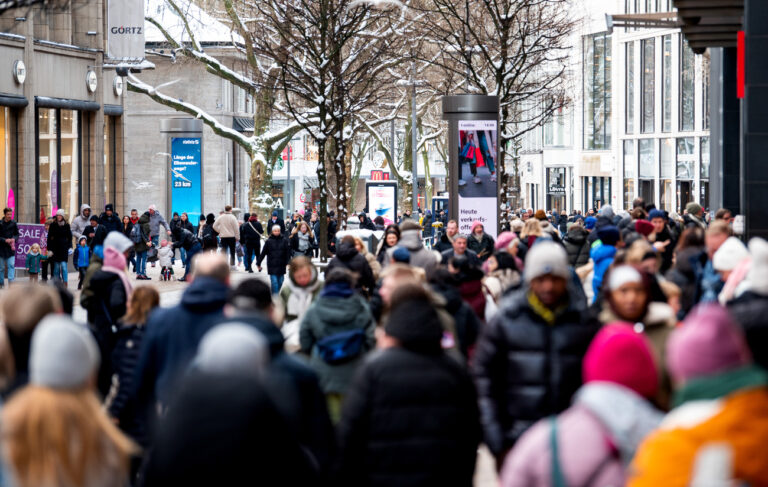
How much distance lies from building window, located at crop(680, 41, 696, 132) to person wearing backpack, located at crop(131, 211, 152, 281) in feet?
123

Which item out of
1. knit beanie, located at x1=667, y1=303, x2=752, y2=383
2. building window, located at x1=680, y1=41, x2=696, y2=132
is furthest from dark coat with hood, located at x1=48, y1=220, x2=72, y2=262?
building window, located at x1=680, y1=41, x2=696, y2=132

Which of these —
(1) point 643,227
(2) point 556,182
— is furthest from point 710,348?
(2) point 556,182

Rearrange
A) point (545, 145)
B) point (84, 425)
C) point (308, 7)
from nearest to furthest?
point (84, 425) → point (308, 7) → point (545, 145)

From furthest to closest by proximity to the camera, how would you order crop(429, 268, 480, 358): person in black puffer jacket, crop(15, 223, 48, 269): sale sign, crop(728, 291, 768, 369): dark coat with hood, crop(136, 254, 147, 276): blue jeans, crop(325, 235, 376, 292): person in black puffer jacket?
1. crop(136, 254, 147, 276): blue jeans
2. crop(15, 223, 48, 269): sale sign
3. crop(325, 235, 376, 292): person in black puffer jacket
4. crop(429, 268, 480, 358): person in black puffer jacket
5. crop(728, 291, 768, 369): dark coat with hood

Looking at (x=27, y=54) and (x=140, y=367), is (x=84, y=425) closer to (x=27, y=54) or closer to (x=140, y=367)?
(x=140, y=367)

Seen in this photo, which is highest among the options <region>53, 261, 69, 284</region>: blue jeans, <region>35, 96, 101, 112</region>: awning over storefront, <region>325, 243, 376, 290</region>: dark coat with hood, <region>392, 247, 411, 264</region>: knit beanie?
<region>35, 96, 101, 112</region>: awning over storefront

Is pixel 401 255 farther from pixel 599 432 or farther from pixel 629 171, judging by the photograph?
pixel 629 171

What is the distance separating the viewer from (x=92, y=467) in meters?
4.29

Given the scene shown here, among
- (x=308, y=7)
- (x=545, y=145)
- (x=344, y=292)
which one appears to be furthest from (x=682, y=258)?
(x=545, y=145)

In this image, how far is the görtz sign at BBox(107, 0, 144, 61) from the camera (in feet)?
119

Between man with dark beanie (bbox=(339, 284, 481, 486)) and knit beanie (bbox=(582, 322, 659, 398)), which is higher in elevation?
knit beanie (bbox=(582, 322, 659, 398))

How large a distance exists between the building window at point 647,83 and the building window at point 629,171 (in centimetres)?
197

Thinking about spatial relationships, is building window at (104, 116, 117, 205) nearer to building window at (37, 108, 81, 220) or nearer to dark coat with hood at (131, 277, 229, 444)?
building window at (37, 108, 81, 220)

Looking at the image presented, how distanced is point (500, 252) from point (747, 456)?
8.25m
